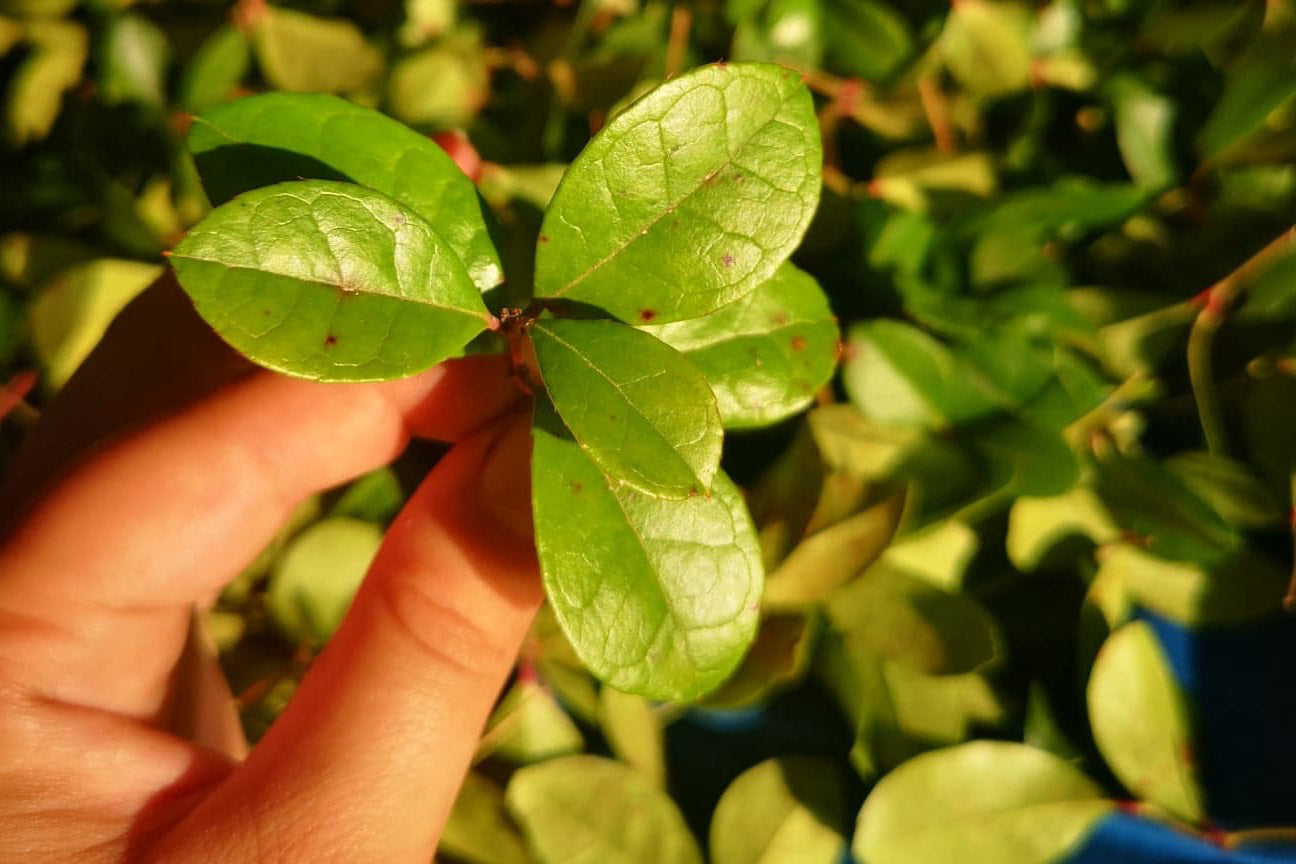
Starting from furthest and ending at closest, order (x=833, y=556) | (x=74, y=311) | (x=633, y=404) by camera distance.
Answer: (x=74, y=311) < (x=833, y=556) < (x=633, y=404)

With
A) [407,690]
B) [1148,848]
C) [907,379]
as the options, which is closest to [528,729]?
[407,690]

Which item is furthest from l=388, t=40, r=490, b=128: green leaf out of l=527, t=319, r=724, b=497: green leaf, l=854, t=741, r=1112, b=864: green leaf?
l=854, t=741, r=1112, b=864: green leaf

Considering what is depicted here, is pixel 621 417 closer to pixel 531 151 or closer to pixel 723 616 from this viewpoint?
pixel 723 616

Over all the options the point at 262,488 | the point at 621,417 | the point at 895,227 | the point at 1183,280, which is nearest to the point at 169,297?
the point at 262,488

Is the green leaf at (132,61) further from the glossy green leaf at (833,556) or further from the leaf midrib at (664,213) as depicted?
the glossy green leaf at (833,556)

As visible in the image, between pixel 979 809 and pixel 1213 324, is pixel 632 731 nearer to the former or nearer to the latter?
pixel 979 809

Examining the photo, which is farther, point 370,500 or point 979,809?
point 370,500

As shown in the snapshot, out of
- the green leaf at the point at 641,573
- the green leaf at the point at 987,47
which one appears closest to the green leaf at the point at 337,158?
the green leaf at the point at 641,573

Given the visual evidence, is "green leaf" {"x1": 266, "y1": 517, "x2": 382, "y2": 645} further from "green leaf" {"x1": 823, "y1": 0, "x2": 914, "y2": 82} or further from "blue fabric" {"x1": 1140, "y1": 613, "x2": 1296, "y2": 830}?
"blue fabric" {"x1": 1140, "y1": 613, "x2": 1296, "y2": 830}
